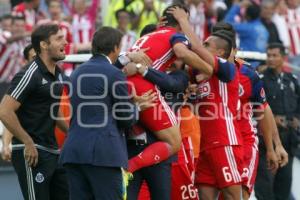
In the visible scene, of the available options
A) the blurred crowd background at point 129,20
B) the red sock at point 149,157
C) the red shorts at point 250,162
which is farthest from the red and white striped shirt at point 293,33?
the red sock at point 149,157

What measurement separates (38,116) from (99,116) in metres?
1.38

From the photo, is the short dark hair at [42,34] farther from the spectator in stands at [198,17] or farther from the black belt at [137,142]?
the spectator in stands at [198,17]

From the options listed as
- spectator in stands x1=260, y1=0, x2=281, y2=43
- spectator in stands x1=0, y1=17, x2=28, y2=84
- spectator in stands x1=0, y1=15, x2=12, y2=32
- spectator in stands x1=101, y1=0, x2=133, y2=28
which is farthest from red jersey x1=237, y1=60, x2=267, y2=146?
spectator in stands x1=260, y1=0, x2=281, y2=43

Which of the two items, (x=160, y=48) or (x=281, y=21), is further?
(x=281, y=21)

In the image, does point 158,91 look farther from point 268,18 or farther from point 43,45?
point 268,18

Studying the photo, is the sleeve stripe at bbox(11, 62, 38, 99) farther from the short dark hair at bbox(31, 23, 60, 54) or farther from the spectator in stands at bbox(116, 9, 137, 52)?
the spectator in stands at bbox(116, 9, 137, 52)

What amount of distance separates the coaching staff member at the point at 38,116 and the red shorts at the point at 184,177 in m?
1.13

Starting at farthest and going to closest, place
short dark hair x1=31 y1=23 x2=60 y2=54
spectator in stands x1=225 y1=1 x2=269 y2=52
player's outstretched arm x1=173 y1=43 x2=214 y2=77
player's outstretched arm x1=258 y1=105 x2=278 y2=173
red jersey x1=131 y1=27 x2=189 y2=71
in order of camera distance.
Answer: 1. spectator in stands x1=225 y1=1 x2=269 y2=52
2. player's outstretched arm x1=258 y1=105 x2=278 y2=173
3. short dark hair x1=31 y1=23 x2=60 y2=54
4. red jersey x1=131 y1=27 x2=189 y2=71
5. player's outstretched arm x1=173 y1=43 x2=214 y2=77

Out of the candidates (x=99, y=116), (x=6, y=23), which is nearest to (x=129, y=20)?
(x=6, y=23)

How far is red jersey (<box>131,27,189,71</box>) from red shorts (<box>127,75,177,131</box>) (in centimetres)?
24

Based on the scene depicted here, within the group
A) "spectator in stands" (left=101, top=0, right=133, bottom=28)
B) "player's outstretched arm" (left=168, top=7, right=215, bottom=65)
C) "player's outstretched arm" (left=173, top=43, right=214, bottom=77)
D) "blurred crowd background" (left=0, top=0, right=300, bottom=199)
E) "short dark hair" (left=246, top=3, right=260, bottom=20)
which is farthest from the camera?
"short dark hair" (left=246, top=3, right=260, bottom=20)

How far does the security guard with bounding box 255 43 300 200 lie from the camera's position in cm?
1380

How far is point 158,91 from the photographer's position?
33.7 ft

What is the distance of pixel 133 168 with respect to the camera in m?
10.0
